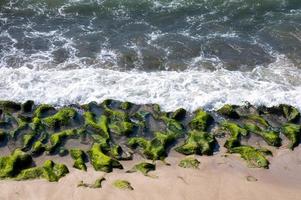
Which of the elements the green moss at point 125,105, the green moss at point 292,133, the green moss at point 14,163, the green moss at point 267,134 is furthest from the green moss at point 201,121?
the green moss at point 14,163

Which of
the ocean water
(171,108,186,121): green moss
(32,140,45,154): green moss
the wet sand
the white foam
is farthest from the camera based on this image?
the ocean water

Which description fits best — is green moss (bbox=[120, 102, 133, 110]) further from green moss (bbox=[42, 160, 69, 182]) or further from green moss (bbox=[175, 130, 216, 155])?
green moss (bbox=[42, 160, 69, 182])

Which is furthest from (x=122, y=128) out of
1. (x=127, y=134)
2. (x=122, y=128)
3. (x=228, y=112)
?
(x=228, y=112)

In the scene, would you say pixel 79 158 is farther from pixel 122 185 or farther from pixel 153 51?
pixel 153 51

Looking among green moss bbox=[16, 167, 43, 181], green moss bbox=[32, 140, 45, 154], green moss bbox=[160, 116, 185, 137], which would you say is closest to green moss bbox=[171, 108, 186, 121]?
green moss bbox=[160, 116, 185, 137]

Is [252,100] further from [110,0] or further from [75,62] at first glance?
[110,0]

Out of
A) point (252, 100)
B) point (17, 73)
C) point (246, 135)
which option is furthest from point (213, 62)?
point (17, 73)

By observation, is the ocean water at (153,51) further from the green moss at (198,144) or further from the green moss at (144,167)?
the green moss at (144,167)
